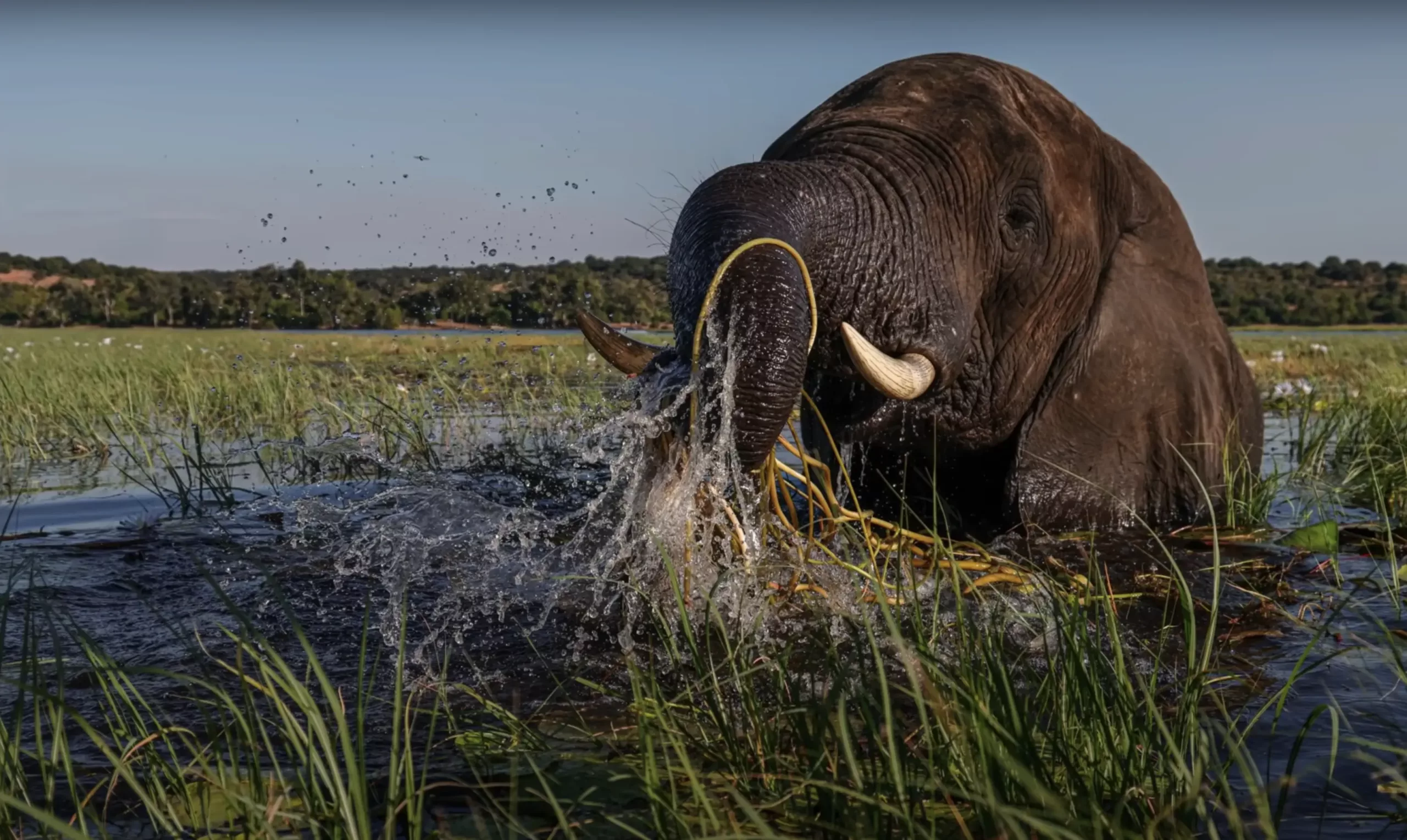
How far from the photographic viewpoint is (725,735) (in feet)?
8.39

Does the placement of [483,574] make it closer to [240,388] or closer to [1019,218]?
[1019,218]

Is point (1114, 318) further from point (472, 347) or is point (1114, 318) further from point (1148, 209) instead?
point (472, 347)

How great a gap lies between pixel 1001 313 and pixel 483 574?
80.0 inches

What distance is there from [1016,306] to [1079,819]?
308 centimetres

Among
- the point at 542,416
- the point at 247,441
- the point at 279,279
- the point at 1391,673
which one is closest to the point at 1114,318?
A: the point at 1391,673

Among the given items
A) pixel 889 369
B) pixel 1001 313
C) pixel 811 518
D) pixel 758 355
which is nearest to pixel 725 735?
pixel 811 518

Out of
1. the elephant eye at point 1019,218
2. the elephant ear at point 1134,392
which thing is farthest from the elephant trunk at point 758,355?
the elephant ear at point 1134,392

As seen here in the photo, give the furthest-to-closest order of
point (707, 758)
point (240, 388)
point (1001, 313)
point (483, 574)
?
1. point (240, 388)
2. point (1001, 313)
3. point (483, 574)
4. point (707, 758)

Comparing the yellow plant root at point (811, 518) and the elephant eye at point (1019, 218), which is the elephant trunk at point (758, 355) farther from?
the elephant eye at point (1019, 218)

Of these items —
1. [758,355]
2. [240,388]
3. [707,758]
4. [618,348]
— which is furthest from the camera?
[240,388]

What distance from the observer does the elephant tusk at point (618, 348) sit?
4066 mm

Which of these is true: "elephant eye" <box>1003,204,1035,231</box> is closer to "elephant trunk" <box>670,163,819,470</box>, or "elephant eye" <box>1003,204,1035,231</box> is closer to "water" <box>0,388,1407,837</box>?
"water" <box>0,388,1407,837</box>

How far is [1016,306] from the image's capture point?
5.00 meters

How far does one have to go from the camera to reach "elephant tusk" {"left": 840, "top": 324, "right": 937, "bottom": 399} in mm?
4066
